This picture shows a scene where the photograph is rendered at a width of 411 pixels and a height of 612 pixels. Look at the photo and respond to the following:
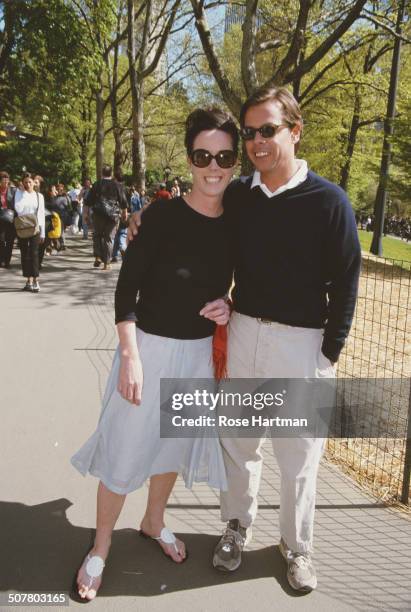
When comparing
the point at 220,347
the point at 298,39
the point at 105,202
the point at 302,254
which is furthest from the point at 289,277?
the point at 105,202

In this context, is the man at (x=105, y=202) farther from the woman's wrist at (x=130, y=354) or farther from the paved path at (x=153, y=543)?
the woman's wrist at (x=130, y=354)

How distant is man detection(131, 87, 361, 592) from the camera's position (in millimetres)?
2322

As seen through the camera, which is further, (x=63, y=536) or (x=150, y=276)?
(x=63, y=536)

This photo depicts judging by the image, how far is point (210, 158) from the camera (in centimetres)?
229

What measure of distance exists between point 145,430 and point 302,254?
109 centimetres

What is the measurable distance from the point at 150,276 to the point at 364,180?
30.8 m

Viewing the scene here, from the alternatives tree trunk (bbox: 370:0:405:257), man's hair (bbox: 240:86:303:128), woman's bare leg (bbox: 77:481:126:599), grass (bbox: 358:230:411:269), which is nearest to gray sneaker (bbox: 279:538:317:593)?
woman's bare leg (bbox: 77:481:126:599)

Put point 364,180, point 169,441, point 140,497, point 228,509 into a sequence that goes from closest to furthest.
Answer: point 169,441 → point 228,509 → point 140,497 → point 364,180

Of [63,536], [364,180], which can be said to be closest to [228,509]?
[63,536]

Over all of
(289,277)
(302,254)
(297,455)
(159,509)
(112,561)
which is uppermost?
(302,254)

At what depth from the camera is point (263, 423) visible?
8.66 feet

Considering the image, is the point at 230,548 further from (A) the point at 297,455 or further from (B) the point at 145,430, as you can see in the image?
(B) the point at 145,430

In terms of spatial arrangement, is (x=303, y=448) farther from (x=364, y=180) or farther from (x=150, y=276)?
(x=364, y=180)

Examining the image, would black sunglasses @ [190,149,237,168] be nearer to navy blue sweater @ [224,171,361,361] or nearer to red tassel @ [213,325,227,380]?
navy blue sweater @ [224,171,361,361]
